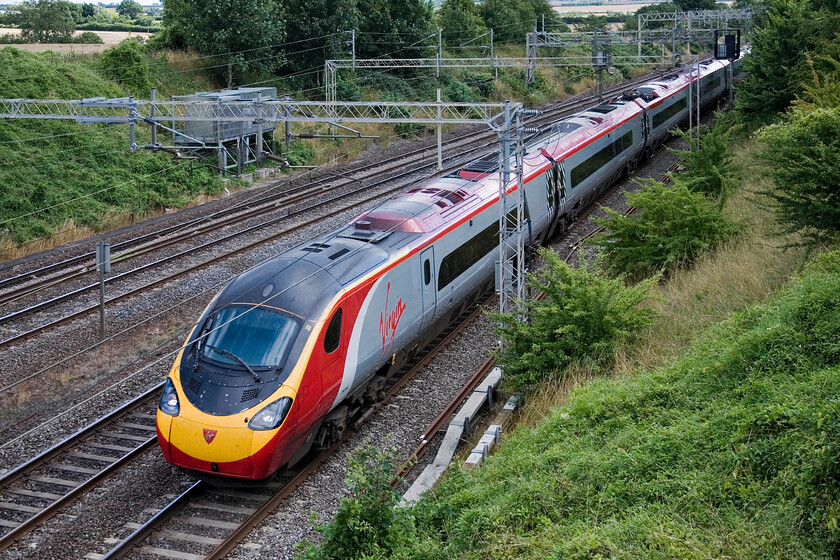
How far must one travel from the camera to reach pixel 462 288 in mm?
16484

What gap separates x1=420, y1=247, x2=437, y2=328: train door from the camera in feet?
47.8

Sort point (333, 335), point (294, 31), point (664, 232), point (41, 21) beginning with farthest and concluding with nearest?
1. point (41, 21)
2. point (294, 31)
3. point (664, 232)
4. point (333, 335)

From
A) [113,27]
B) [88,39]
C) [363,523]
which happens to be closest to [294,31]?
[88,39]

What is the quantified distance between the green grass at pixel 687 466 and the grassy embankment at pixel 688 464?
0.05 ft

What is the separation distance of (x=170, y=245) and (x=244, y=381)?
13.1 m

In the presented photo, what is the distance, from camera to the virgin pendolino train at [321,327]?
10.6m

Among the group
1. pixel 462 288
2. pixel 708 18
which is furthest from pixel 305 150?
pixel 708 18

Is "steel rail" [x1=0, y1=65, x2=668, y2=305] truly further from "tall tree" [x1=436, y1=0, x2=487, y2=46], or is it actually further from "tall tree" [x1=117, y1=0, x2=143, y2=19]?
"tall tree" [x1=117, y1=0, x2=143, y2=19]

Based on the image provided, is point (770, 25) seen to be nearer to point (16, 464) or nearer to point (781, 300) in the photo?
point (781, 300)

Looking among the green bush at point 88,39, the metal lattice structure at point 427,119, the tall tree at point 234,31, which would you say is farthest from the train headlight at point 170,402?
the green bush at point 88,39

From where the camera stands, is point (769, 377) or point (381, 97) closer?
point (769, 377)

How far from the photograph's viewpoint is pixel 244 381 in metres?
10.8

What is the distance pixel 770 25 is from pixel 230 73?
23.9 meters

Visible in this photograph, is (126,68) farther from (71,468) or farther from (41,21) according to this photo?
(71,468)
